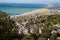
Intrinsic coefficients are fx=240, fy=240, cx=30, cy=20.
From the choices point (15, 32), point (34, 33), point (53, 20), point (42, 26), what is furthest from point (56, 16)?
point (15, 32)

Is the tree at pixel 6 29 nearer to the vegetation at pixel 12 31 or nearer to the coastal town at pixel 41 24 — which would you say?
the vegetation at pixel 12 31

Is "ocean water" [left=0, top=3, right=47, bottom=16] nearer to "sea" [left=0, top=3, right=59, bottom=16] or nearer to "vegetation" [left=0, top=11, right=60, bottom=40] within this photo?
"sea" [left=0, top=3, right=59, bottom=16]

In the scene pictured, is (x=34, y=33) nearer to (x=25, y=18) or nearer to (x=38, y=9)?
(x=25, y=18)

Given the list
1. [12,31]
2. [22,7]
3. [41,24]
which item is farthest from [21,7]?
[12,31]

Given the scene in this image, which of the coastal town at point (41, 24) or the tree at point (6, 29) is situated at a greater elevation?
the tree at point (6, 29)

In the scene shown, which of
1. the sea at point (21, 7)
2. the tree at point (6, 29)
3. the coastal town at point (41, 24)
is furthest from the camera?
the sea at point (21, 7)

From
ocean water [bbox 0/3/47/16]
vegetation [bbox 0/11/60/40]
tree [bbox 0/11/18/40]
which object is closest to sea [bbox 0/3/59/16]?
ocean water [bbox 0/3/47/16]

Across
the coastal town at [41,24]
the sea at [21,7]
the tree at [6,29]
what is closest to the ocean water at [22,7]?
the sea at [21,7]

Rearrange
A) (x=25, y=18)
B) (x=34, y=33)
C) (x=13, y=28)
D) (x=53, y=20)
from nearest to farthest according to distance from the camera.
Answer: (x=13, y=28), (x=34, y=33), (x=53, y=20), (x=25, y=18)

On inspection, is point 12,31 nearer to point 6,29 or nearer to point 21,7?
point 6,29
